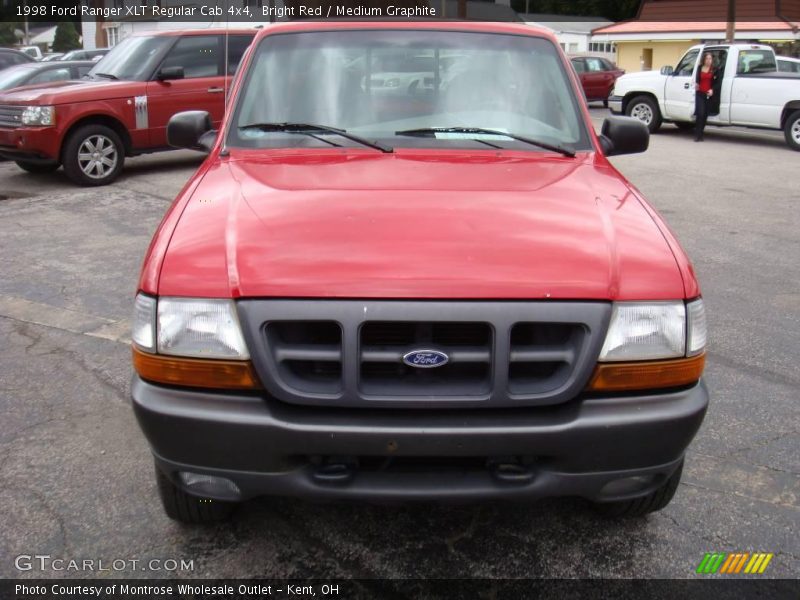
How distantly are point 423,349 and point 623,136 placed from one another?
88.5 inches

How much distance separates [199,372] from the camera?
2299 millimetres

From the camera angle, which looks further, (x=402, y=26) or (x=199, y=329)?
(x=402, y=26)

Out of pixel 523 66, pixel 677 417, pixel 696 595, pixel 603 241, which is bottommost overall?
pixel 696 595

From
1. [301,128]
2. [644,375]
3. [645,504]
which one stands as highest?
[301,128]

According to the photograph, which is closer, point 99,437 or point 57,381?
point 99,437

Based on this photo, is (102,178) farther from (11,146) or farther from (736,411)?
(736,411)

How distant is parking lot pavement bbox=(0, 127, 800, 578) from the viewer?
276 cm

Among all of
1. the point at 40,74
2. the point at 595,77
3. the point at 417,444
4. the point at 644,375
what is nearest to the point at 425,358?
the point at 417,444

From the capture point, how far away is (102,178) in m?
10.0

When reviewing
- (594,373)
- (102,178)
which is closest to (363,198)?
(594,373)

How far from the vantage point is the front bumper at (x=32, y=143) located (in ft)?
30.9

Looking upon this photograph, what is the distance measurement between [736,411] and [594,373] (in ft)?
6.67

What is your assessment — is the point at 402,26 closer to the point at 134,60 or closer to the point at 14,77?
the point at 134,60

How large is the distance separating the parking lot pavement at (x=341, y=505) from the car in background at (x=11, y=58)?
9.89 metres
